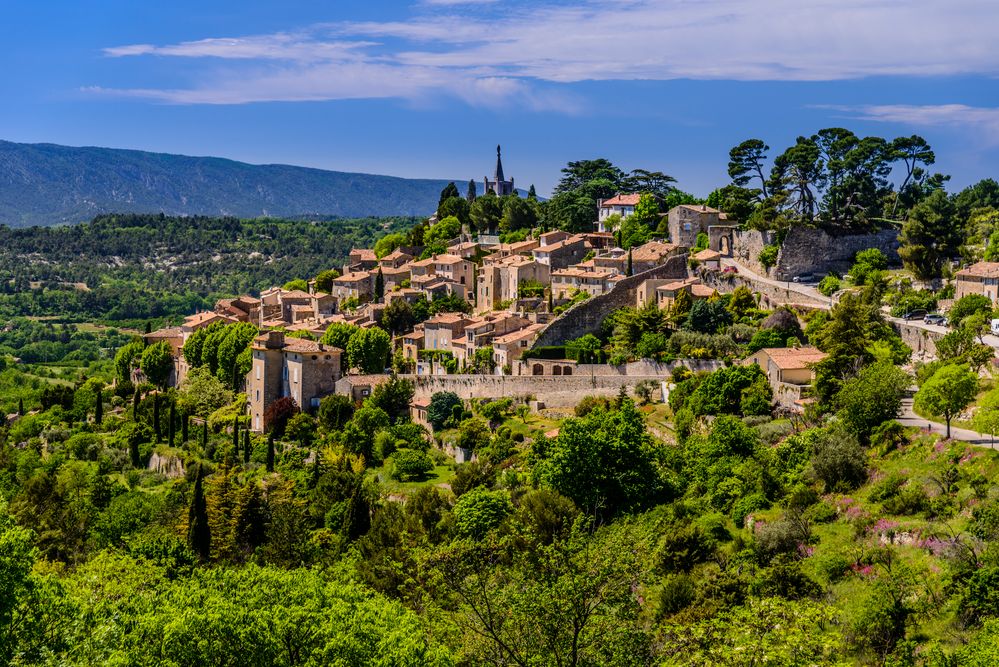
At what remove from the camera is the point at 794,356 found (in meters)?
42.4

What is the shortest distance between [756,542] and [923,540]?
4.06 metres

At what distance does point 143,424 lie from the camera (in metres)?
57.1

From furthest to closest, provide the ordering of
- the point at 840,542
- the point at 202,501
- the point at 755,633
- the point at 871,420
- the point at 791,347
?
1. the point at 791,347
2. the point at 202,501
3. the point at 871,420
4. the point at 840,542
5. the point at 755,633

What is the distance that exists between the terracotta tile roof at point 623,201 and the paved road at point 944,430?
121 ft

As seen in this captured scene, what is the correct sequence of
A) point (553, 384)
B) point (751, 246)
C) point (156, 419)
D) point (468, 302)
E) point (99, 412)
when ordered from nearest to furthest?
point (553, 384) → point (156, 419) → point (751, 246) → point (99, 412) → point (468, 302)

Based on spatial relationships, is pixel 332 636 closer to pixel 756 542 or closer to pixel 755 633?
pixel 755 633

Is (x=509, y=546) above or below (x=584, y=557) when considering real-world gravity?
below

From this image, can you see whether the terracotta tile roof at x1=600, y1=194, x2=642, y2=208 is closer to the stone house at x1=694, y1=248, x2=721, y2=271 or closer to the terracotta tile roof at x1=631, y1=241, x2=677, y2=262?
the terracotta tile roof at x1=631, y1=241, x2=677, y2=262

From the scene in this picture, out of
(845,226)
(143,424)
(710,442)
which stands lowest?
(143,424)

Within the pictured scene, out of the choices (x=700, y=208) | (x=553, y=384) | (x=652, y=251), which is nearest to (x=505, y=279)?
(x=652, y=251)

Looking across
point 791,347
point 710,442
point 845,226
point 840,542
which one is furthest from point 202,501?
point 845,226

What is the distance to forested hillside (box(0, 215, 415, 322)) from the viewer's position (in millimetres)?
149375

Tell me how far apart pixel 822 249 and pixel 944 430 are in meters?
25.3

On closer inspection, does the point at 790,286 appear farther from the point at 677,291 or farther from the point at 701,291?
the point at 677,291
